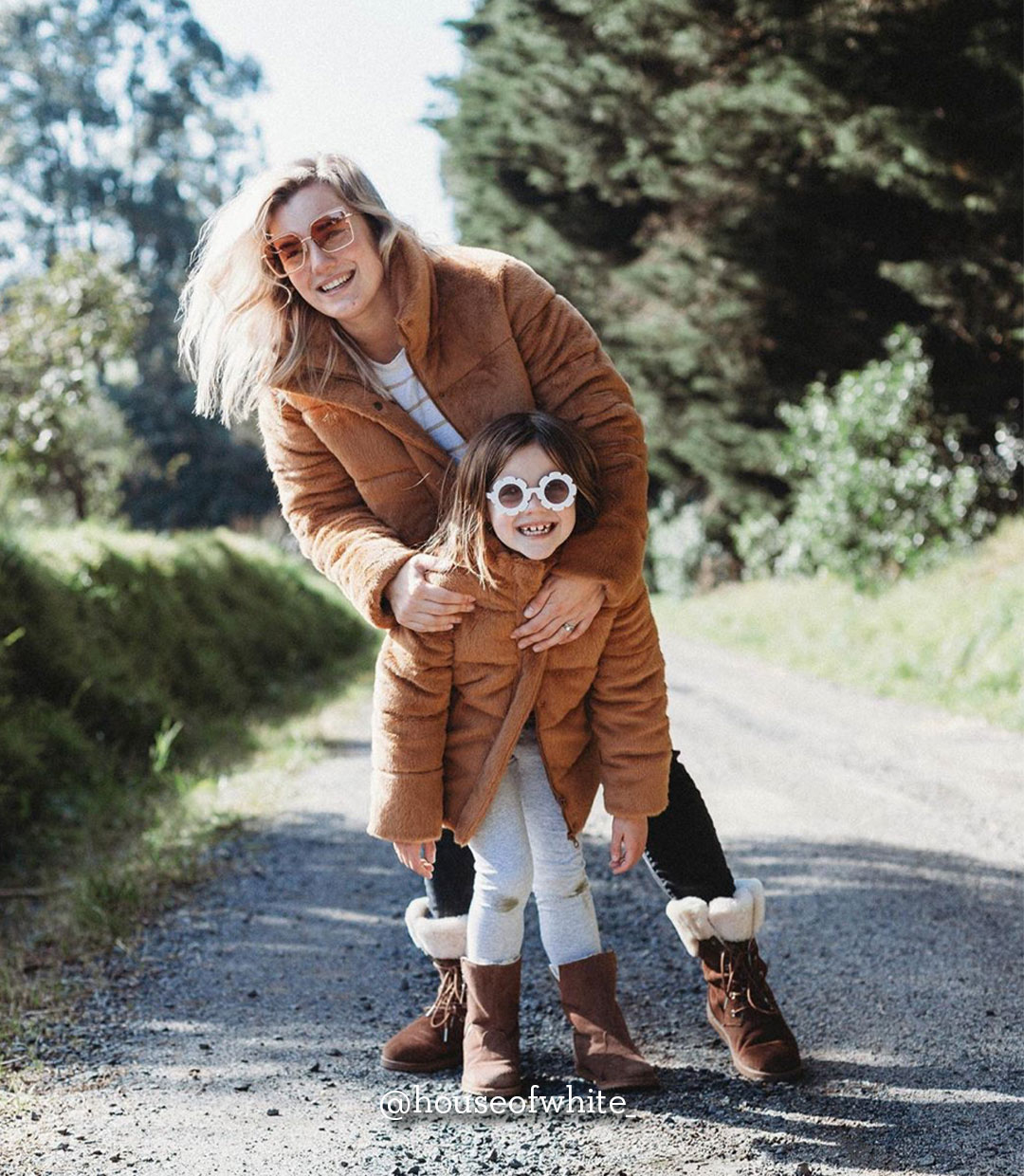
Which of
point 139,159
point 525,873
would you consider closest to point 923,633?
point 525,873

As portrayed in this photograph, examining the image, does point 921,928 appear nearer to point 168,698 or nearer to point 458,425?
point 458,425

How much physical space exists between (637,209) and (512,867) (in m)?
16.9

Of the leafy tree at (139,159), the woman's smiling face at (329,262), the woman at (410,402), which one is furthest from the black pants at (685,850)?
the leafy tree at (139,159)

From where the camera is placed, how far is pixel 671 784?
2.73 m

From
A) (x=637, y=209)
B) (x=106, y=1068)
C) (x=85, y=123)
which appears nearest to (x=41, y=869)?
(x=106, y=1068)

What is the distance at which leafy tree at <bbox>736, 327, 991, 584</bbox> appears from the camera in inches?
394

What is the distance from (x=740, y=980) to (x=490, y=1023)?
56 centimetres

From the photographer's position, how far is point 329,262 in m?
2.48

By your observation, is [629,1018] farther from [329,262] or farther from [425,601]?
[329,262]

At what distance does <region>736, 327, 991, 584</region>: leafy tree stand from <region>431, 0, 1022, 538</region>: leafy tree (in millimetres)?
347

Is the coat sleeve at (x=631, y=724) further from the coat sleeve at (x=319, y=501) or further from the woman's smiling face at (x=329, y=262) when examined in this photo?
the woman's smiling face at (x=329, y=262)

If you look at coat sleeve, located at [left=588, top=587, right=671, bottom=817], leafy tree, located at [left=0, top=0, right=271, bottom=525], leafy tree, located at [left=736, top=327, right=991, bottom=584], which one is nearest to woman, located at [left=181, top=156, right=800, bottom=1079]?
coat sleeve, located at [left=588, top=587, right=671, bottom=817]

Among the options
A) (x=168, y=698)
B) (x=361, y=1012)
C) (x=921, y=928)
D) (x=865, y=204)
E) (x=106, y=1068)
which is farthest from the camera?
Answer: (x=865, y=204)

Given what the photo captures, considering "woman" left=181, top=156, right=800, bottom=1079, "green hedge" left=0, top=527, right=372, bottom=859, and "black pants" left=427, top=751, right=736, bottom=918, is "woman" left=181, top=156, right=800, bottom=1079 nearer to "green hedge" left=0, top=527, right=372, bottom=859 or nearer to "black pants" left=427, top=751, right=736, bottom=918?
"black pants" left=427, top=751, right=736, bottom=918
